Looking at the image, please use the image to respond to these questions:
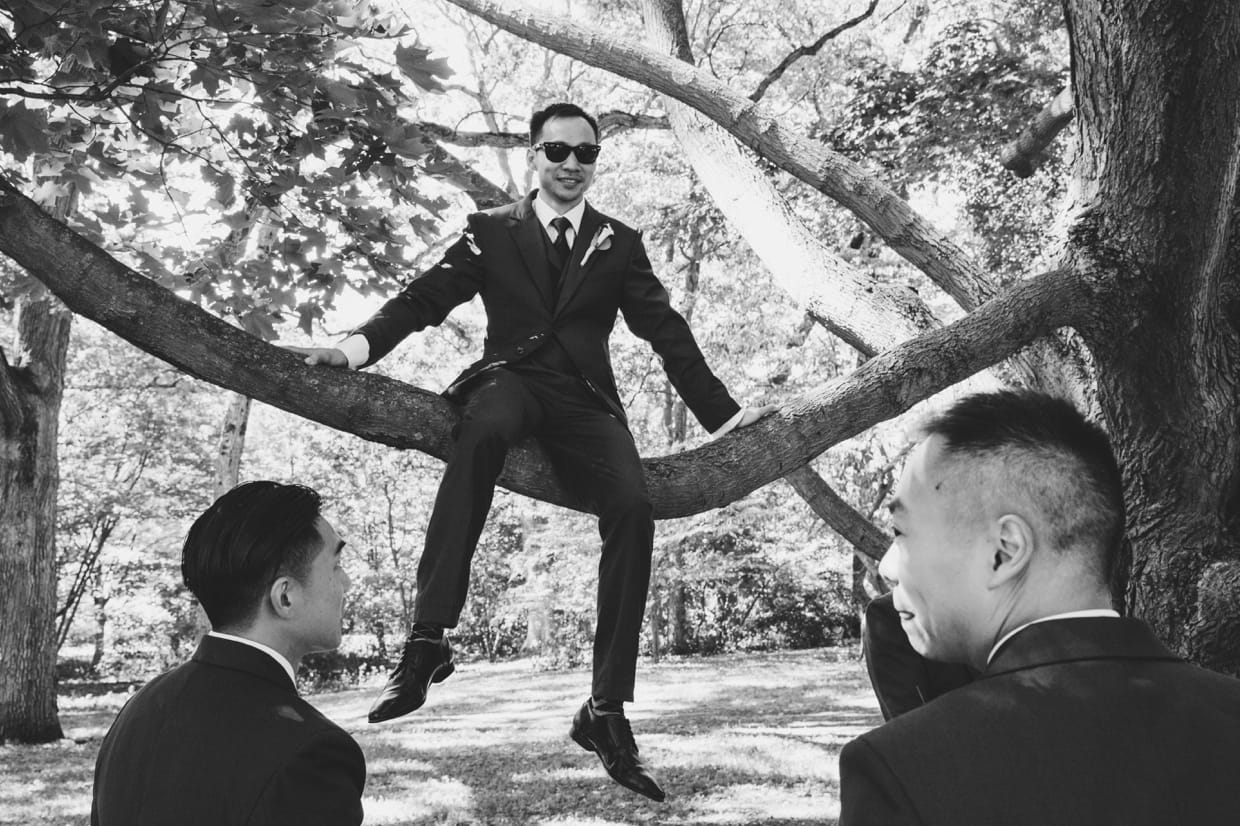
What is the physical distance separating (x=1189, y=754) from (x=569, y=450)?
2.33 meters

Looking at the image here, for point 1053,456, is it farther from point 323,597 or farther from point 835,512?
point 835,512

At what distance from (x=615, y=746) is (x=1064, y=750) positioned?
1969mm

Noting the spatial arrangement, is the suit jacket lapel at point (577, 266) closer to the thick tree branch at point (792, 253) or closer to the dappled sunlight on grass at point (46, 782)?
the thick tree branch at point (792, 253)

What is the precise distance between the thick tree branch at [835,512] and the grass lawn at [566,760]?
79.9 inches

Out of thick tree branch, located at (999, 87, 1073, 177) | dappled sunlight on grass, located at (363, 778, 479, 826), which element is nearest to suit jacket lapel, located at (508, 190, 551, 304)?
thick tree branch, located at (999, 87, 1073, 177)

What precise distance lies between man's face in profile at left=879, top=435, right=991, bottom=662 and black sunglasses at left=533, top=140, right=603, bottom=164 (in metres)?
2.35

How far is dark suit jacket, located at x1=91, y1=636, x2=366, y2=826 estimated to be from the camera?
2293 millimetres

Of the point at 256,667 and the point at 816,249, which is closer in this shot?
the point at 256,667

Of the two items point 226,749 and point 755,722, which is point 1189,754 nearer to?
point 226,749

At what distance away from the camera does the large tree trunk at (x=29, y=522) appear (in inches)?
471

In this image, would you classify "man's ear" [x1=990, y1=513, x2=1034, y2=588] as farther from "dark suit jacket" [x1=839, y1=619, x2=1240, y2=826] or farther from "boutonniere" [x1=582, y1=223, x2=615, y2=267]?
"boutonniere" [x1=582, y1=223, x2=615, y2=267]

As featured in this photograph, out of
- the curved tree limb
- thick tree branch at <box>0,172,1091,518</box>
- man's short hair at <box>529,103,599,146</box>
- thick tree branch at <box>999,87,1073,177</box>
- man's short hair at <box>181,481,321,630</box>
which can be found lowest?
man's short hair at <box>181,481,321,630</box>

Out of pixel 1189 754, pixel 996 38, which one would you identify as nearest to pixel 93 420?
pixel 996 38

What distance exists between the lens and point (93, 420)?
979 inches
